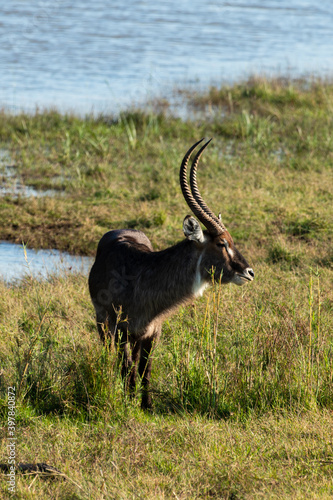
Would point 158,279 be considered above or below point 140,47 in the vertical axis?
above

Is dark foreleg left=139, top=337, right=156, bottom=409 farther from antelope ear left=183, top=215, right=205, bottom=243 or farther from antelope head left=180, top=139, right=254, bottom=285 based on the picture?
antelope ear left=183, top=215, right=205, bottom=243

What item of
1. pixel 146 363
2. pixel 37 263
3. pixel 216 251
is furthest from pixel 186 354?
pixel 37 263

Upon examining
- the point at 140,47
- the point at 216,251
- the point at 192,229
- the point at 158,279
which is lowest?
the point at 140,47

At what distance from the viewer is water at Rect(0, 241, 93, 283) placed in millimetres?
6527

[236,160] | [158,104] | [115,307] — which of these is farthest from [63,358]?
[158,104]

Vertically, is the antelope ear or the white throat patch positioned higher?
the antelope ear

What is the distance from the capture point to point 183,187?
14.0 ft

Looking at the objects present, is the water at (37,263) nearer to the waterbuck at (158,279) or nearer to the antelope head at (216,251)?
the waterbuck at (158,279)

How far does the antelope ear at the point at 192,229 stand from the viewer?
4168 mm

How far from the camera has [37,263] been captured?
7016 millimetres

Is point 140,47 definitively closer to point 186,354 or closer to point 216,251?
point 216,251

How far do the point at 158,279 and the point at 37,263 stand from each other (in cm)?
295

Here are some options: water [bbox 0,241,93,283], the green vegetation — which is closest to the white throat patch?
the green vegetation

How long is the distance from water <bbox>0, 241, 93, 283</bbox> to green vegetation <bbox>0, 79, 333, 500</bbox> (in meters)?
0.18
